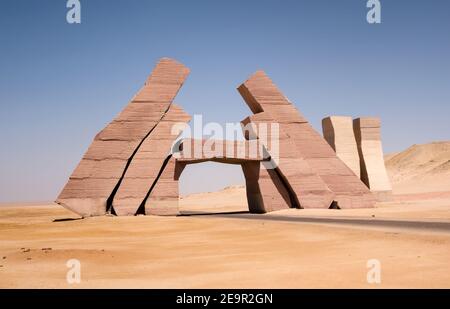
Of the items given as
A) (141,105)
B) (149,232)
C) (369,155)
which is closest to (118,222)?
(149,232)

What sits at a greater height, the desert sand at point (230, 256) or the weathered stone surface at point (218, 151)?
the weathered stone surface at point (218, 151)

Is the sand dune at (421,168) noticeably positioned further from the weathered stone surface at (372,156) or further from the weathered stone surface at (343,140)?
the weathered stone surface at (343,140)

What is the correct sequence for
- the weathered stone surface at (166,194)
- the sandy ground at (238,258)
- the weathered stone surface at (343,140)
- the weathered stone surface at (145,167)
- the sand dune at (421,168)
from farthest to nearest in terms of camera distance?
1. the sand dune at (421,168)
2. the weathered stone surface at (343,140)
3. the weathered stone surface at (166,194)
4. the weathered stone surface at (145,167)
5. the sandy ground at (238,258)

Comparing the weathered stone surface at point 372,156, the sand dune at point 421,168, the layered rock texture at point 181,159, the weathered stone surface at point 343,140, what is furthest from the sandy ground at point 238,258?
the sand dune at point 421,168

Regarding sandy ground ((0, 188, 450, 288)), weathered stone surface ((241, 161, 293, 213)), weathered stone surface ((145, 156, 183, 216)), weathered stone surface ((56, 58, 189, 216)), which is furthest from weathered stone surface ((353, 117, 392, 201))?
sandy ground ((0, 188, 450, 288))

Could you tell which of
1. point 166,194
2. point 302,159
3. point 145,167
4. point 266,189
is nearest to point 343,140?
point 302,159

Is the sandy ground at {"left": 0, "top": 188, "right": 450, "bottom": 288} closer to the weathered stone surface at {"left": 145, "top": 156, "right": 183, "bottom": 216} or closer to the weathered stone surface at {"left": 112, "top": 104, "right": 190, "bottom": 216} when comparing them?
the weathered stone surface at {"left": 112, "top": 104, "right": 190, "bottom": 216}

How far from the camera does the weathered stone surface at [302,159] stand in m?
26.1

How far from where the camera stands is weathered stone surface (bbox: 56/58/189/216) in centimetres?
2375

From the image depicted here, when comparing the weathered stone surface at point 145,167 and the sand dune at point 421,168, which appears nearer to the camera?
the weathered stone surface at point 145,167

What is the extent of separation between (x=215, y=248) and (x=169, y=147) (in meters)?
13.7

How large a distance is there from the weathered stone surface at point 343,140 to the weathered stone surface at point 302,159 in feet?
16.9

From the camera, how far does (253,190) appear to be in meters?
27.0
